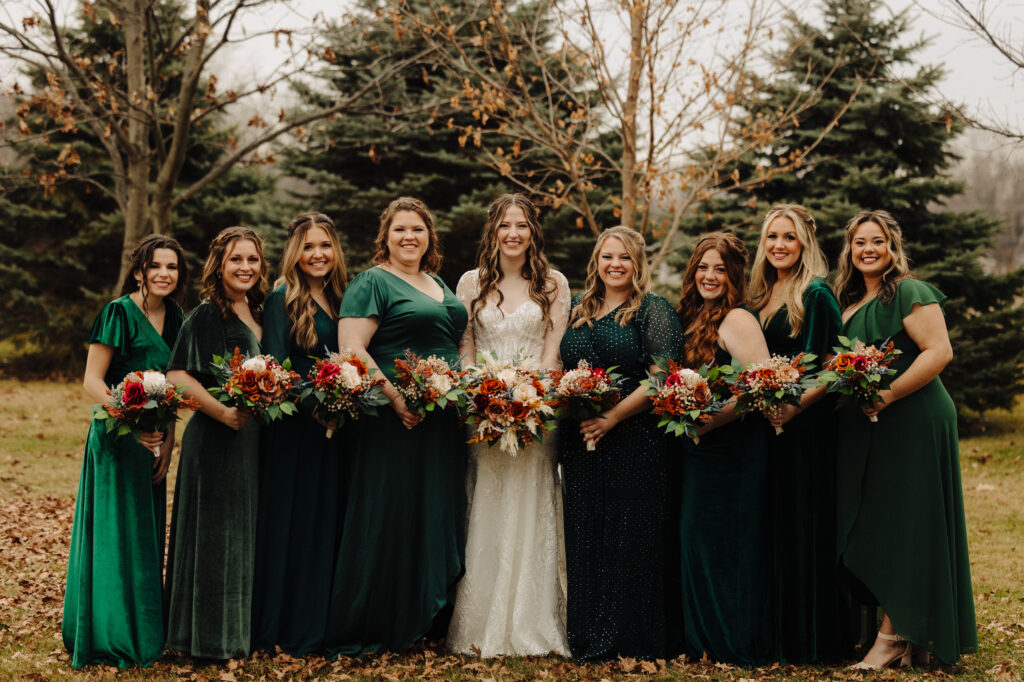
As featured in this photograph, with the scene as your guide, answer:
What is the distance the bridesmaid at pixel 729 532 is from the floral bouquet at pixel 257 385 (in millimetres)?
2536

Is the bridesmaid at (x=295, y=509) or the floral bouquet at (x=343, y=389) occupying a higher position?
the floral bouquet at (x=343, y=389)

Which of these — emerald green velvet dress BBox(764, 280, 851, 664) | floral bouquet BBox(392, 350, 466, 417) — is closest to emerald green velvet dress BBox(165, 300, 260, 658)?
floral bouquet BBox(392, 350, 466, 417)

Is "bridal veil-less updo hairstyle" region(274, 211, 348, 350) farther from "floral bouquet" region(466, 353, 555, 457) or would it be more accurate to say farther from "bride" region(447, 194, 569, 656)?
"floral bouquet" region(466, 353, 555, 457)

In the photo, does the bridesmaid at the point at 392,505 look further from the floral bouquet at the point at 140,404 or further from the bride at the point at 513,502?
the floral bouquet at the point at 140,404

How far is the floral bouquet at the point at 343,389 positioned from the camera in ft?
16.0

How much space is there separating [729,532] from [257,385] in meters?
2.98

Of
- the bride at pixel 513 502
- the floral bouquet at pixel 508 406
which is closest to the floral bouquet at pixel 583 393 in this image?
the floral bouquet at pixel 508 406

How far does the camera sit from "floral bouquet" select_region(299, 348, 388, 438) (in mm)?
4883

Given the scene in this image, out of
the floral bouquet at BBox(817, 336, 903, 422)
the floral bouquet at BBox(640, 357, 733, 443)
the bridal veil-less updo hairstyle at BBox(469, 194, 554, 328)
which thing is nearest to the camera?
the floral bouquet at BBox(817, 336, 903, 422)

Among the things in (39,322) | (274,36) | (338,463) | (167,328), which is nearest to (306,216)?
(167,328)

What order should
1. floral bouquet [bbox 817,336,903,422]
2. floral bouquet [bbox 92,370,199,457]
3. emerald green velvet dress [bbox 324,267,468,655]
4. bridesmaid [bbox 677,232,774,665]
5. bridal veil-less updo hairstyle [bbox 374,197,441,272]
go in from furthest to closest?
bridal veil-less updo hairstyle [bbox 374,197,441,272] → emerald green velvet dress [bbox 324,267,468,655] → bridesmaid [bbox 677,232,774,665] → floral bouquet [bbox 817,336,903,422] → floral bouquet [bbox 92,370,199,457]

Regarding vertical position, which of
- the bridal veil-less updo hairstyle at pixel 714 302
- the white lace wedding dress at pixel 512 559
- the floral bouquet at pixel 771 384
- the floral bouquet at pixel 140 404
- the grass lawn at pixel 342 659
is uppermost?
the bridal veil-less updo hairstyle at pixel 714 302

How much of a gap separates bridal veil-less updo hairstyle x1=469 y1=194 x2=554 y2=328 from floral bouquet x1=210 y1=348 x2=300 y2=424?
1.47 meters

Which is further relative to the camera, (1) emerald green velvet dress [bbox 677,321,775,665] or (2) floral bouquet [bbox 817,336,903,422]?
(1) emerald green velvet dress [bbox 677,321,775,665]
